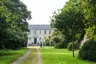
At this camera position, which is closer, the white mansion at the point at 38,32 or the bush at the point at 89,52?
the bush at the point at 89,52

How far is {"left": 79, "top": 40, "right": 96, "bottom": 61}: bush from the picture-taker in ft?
101

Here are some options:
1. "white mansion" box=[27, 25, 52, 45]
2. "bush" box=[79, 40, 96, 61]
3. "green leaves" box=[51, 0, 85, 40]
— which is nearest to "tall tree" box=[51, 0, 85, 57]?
"green leaves" box=[51, 0, 85, 40]

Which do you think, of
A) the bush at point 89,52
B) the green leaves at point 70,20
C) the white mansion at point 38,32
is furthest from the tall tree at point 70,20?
the white mansion at point 38,32

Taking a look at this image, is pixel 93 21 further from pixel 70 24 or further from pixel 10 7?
pixel 10 7

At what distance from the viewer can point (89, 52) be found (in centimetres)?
3100

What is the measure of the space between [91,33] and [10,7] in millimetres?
36360

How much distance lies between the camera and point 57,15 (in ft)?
120

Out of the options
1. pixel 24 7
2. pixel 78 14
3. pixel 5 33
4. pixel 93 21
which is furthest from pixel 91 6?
pixel 24 7

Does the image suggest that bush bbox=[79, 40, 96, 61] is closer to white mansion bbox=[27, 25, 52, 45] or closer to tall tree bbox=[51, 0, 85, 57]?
tall tree bbox=[51, 0, 85, 57]

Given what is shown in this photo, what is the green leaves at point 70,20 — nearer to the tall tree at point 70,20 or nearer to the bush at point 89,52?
the tall tree at point 70,20

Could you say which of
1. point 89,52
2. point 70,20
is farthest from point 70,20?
point 89,52

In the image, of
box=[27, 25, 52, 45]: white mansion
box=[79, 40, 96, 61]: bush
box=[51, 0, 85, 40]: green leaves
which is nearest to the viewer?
box=[79, 40, 96, 61]: bush

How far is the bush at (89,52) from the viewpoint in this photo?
101 feet

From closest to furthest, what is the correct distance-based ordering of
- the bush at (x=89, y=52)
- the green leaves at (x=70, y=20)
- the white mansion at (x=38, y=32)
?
the bush at (x=89, y=52) < the green leaves at (x=70, y=20) < the white mansion at (x=38, y=32)
